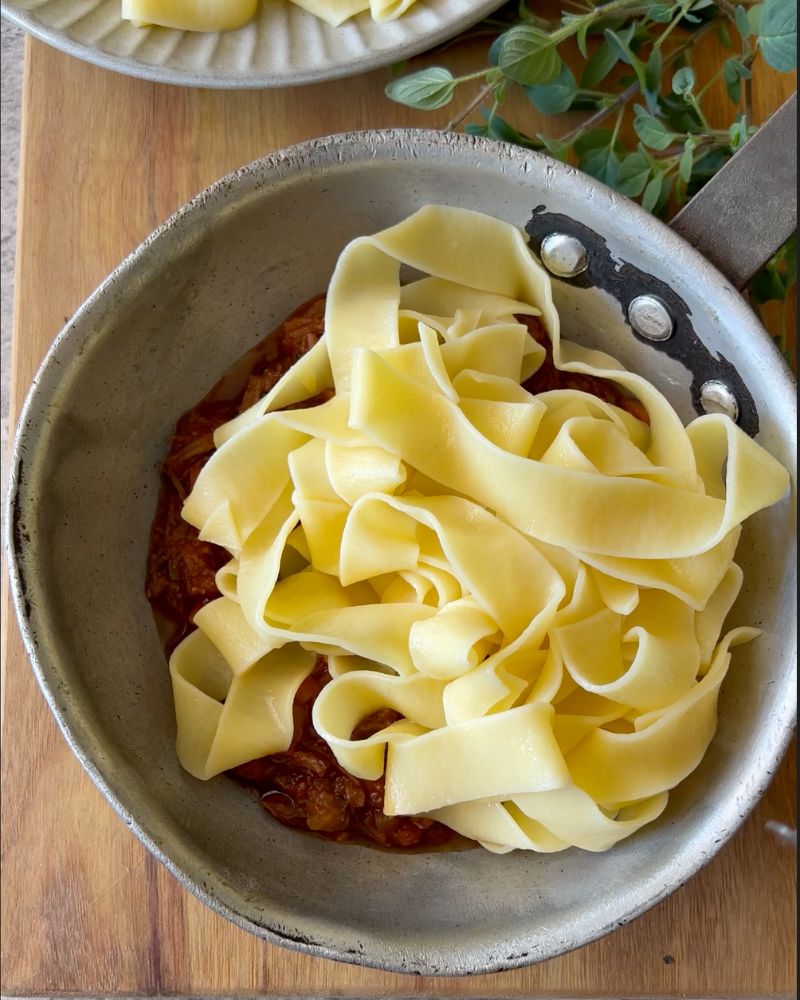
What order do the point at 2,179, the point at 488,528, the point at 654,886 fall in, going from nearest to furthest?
the point at 654,886, the point at 488,528, the point at 2,179

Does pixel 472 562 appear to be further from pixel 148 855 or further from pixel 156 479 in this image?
pixel 148 855

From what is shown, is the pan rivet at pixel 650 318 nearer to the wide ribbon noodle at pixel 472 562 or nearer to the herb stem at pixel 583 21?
the wide ribbon noodle at pixel 472 562

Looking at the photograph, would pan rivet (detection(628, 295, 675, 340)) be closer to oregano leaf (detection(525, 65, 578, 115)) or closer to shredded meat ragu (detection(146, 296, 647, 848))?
shredded meat ragu (detection(146, 296, 647, 848))

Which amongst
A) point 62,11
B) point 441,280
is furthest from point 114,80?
point 441,280

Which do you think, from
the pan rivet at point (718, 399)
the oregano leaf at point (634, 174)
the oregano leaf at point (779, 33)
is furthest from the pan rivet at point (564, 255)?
the oregano leaf at point (779, 33)

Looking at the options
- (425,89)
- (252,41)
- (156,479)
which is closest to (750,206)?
(425,89)

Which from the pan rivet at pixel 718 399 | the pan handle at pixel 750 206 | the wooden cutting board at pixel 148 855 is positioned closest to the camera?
the pan handle at pixel 750 206

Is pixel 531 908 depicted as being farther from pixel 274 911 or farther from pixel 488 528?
pixel 488 528
